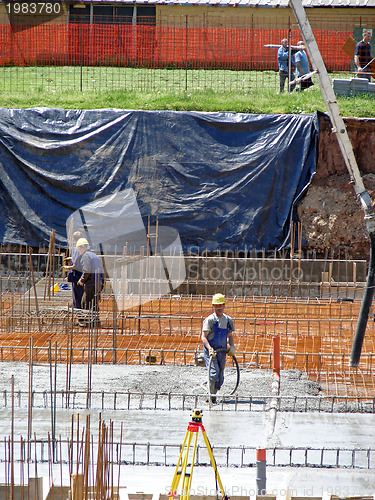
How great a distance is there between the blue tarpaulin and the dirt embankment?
1.23 feet

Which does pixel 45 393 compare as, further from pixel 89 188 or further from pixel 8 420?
pixel 89 188

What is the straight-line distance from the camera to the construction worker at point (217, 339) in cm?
830

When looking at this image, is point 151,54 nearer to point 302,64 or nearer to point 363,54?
point 302,64

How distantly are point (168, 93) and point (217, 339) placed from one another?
1122cm

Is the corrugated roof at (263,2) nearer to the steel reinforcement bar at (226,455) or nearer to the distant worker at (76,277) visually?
the distant worker at (76,277)

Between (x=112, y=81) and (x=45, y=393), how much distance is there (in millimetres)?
14339

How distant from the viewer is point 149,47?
71.8ft

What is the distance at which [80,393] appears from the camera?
8.11 m

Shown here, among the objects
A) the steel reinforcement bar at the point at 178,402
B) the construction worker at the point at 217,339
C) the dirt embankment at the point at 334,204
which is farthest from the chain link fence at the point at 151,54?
the steel reinforcement bar at the point at 178,402

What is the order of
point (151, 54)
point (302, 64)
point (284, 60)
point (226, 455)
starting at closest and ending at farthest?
point (226, 455)
point (302, 64)
point (284, 60)
point (151, 54)

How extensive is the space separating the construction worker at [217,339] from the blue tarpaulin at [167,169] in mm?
7275

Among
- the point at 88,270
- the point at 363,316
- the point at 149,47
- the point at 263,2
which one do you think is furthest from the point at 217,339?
the point at 263,2

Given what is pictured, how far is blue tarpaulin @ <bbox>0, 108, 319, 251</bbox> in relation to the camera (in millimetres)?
15758

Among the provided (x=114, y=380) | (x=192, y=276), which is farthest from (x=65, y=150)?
(x=114, y=380)
